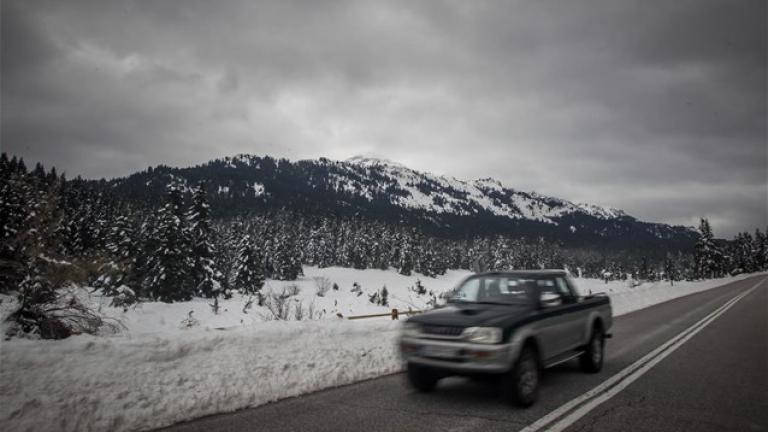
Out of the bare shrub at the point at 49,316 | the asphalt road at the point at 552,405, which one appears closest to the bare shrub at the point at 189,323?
the bare shrub at the point at 49,316

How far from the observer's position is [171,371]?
5746 millimetres

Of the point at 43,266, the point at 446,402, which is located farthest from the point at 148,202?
the point at 446,402

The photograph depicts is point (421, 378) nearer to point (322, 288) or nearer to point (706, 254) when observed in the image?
point (322, 288)

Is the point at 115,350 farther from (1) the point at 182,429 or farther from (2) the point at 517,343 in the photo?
(2) the point at 517,343

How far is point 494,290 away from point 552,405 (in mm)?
1797

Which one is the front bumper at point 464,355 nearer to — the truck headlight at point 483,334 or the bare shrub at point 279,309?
the truck headlight at point 483,334

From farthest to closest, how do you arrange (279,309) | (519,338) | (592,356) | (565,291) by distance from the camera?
(279,309) < (592,356) < (565,291) < (519,338)

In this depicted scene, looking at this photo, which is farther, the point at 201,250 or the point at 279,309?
the point at 201,250

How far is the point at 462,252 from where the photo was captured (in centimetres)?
14162

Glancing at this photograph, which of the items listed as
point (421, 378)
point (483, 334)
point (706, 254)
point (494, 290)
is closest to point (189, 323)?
point (421, 378)

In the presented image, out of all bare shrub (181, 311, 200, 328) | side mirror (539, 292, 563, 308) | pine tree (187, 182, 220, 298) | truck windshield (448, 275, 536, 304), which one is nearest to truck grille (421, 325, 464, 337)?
truck windshield (448, 275, 536, 304)

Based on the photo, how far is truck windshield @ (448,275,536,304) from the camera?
21.4 ft

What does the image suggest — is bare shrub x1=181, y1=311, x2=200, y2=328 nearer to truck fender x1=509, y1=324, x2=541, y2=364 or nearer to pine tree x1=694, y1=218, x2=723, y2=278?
truck fender x1=509, y1=324, x2=541, y2=364

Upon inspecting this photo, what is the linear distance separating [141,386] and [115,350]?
1.94 feet
